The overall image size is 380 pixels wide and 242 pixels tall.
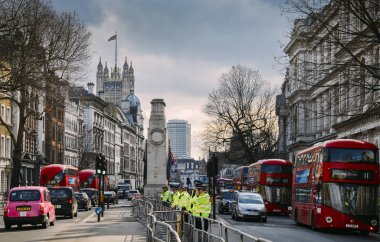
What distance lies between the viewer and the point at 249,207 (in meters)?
41.5

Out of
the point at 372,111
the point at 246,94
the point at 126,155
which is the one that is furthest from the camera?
the point at 126,155

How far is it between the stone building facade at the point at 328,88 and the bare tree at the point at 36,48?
11.8 meters

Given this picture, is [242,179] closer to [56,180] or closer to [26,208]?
[56,180]

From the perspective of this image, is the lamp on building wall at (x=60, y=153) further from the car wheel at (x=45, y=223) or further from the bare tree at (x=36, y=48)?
the car wheel at (x=45, y=223)

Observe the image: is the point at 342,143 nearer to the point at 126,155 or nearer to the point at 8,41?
the point at 8,41

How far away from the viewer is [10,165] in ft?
246

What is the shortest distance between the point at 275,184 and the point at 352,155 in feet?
61.0

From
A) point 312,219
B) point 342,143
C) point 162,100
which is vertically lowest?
point 312,219

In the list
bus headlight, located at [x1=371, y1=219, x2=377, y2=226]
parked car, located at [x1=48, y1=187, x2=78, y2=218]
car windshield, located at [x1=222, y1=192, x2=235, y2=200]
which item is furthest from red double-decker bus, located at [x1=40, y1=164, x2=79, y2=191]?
bus headlight, located at [x1=371, y1=219, x2=377, y2=226]

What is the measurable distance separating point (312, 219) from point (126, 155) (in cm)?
14707

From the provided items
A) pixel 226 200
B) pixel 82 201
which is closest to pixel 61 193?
pixel 82 201

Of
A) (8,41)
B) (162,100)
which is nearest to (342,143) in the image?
(8,41)

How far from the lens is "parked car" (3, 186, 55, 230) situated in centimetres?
3014

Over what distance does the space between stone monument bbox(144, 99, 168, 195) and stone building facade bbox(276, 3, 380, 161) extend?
32.4ft
